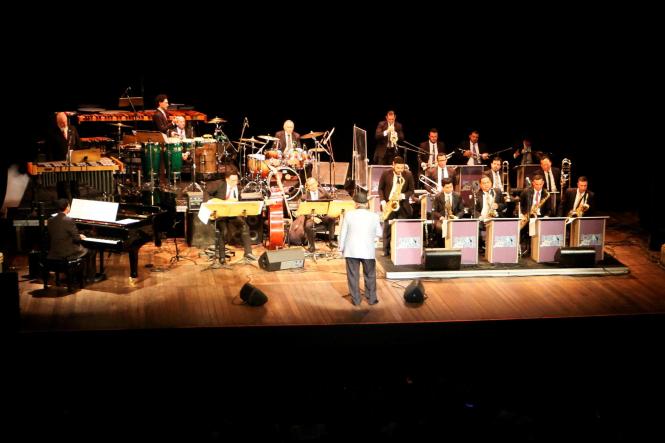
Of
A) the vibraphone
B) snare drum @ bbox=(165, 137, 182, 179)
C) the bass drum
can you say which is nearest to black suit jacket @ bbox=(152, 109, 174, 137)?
snare drum @ bbox=(165, 137, 182, 179)

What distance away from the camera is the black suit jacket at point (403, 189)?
12.6 meters

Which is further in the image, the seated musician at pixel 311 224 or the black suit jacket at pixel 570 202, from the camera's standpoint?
the seated musician at pixel 311 224

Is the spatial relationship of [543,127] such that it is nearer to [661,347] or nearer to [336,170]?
[336,170]

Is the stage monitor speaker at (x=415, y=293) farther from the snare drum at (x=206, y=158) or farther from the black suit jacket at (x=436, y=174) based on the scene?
the snare drum at (x=206, y=158)

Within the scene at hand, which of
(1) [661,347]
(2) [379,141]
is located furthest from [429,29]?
(1) [661,347]

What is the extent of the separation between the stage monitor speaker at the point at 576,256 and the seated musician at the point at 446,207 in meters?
1.62

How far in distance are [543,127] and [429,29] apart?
3539mm

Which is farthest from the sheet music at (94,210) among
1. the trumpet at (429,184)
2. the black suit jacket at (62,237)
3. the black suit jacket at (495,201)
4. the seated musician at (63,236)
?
the black suit jacket at (495,201)

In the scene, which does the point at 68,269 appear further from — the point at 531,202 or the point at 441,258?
the point at 531,202

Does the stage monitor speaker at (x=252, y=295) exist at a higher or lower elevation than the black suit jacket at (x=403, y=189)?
lower

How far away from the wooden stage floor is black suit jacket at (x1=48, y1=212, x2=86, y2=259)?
0.61m

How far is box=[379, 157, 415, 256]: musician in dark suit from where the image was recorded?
41.1ft

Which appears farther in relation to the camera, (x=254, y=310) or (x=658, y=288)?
(x=658, y=288)

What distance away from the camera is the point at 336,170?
1569 centimetres
